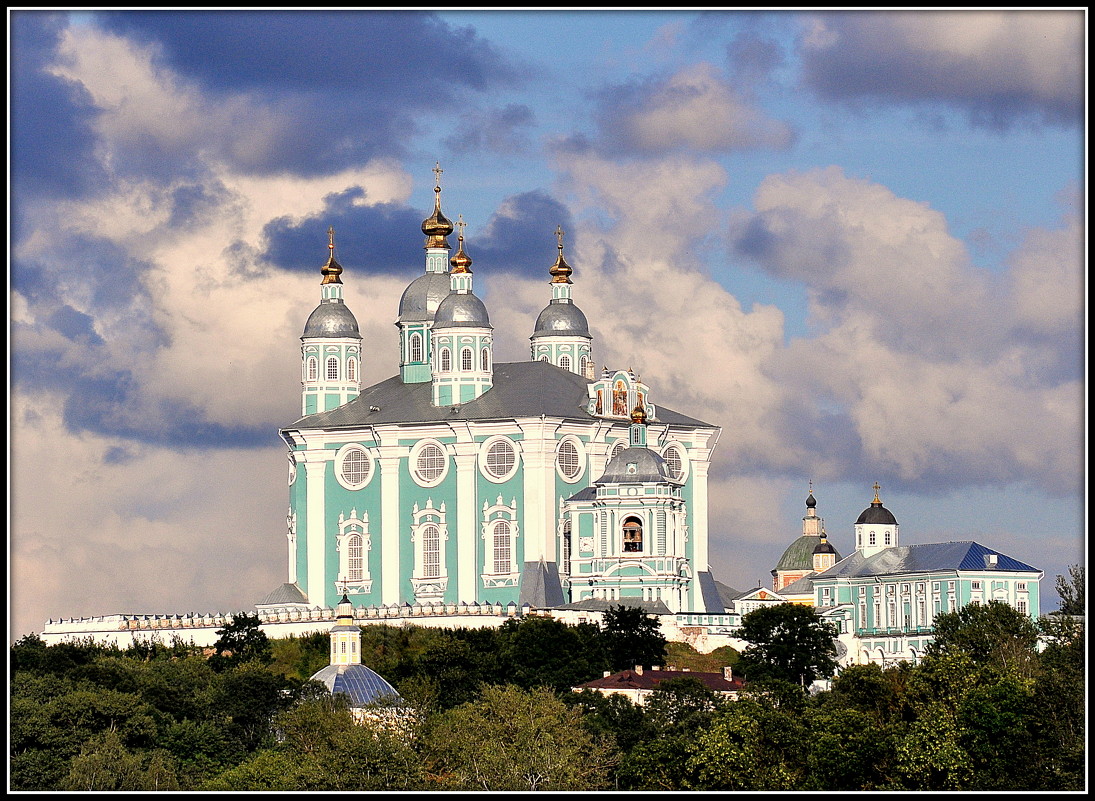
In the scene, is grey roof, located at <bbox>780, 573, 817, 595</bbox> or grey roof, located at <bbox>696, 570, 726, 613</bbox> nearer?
grey roof, located at <bbox>696, 570, 726, 613</bbox>

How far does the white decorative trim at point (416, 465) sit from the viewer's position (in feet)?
287

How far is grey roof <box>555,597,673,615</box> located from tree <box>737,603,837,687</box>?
2.87 meters

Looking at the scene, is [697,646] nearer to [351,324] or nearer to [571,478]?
[571,478]

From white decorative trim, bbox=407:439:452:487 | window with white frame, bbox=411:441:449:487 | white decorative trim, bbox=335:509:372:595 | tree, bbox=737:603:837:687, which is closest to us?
tree, bbox=737:603:837:687

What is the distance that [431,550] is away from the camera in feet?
286

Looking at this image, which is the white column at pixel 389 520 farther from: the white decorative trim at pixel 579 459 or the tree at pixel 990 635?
the tree at pixel 990 635

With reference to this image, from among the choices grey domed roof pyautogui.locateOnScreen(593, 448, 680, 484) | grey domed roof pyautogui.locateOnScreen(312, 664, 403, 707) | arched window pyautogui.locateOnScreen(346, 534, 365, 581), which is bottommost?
grey domed roof pyautogui.locateOnScreen(312, 664, 403, 707)

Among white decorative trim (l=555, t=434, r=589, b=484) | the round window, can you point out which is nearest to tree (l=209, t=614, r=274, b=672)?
the round window

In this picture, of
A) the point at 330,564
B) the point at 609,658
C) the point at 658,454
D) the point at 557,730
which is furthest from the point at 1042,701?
the point at 330,564

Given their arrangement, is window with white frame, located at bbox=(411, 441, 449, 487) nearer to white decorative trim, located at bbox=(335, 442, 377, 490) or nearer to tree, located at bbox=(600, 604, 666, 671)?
white decorative trim, located at bbox=(335, 442, 377, 490)

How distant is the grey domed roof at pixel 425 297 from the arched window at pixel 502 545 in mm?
8905

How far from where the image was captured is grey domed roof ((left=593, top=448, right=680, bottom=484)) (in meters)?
83.9

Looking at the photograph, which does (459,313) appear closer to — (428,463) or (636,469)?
(428,463)

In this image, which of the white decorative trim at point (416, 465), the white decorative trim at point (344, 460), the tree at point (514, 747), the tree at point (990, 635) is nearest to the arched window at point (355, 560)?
the white decorative trim at point (344, 460)
